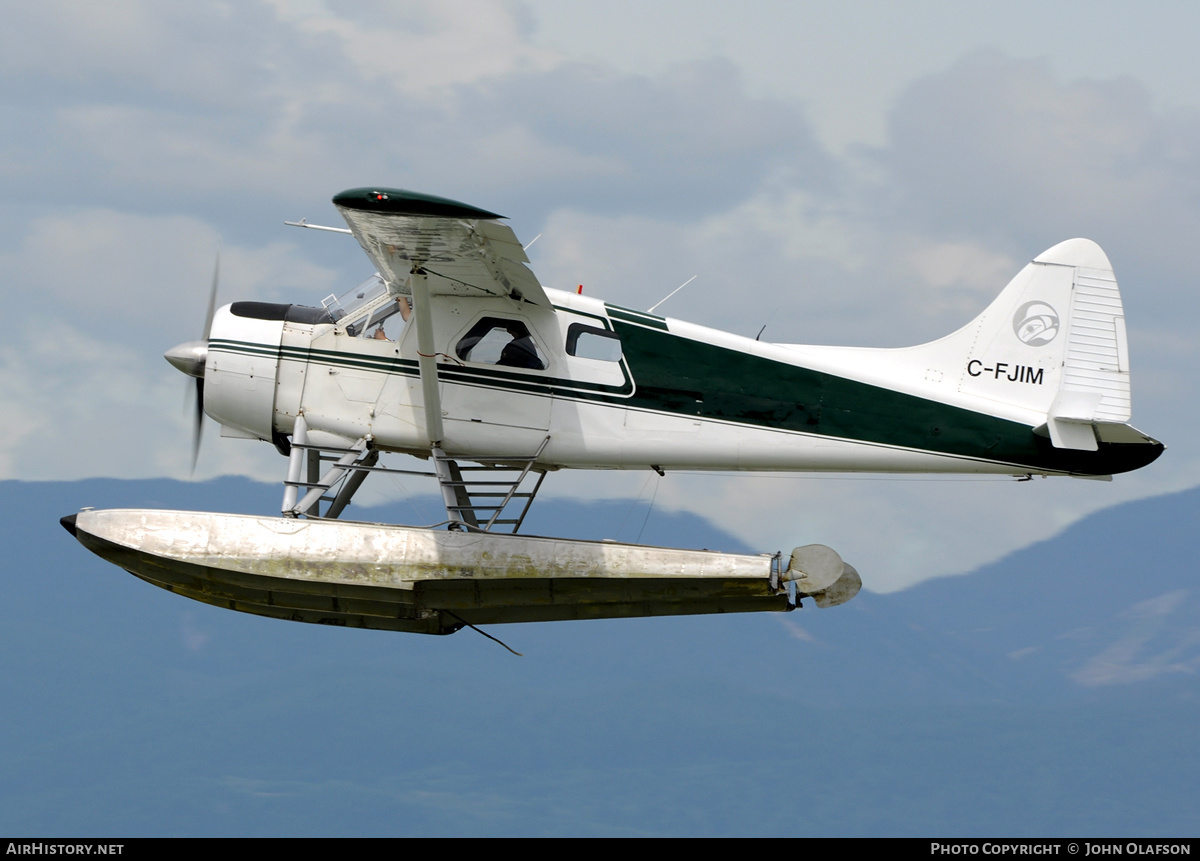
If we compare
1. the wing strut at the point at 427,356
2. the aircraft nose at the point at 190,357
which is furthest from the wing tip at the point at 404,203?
the aircraft nose at the point at 190,357

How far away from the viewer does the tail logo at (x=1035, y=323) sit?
14109mm

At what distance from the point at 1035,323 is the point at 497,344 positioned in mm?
5669

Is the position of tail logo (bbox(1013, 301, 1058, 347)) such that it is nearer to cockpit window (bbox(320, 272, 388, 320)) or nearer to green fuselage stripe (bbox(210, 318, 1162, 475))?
green fuselage stripe (bbox(210, 318, 1162, 475))

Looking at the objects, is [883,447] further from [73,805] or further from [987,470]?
[73,805]

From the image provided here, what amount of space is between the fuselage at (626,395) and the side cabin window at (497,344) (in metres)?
0.01

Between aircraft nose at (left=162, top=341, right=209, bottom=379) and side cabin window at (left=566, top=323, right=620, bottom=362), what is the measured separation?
3.99 meters

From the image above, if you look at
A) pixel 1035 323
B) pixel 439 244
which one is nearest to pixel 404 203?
pixel 439 244

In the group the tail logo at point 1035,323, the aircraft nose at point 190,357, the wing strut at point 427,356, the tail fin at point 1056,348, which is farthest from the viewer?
the aircraft nose at point 190,357

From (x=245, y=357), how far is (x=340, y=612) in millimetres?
2918

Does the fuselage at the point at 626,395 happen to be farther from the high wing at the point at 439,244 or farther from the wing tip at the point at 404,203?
the wing tip at the point at 404,203

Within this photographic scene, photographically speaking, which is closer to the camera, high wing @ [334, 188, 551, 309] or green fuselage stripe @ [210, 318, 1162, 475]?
high wing @ [334, 188, 551, 309]

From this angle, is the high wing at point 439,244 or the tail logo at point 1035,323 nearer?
the high wing at point 439,244

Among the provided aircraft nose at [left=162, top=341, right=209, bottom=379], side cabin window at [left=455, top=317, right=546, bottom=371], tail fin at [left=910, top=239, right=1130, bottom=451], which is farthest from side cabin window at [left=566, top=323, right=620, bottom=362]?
aircraft nose at [left=162, top=341, right=209, bottom=379]

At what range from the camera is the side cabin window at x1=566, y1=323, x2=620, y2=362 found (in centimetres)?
1412
